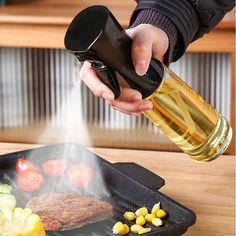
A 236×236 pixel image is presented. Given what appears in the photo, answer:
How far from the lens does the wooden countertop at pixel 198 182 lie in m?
1.59

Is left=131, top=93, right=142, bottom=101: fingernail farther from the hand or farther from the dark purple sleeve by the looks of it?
the dark purple sleeve

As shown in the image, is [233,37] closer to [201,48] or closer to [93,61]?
[201,48]

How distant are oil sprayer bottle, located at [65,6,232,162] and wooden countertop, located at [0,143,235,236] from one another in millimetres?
143

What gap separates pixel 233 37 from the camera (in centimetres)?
287

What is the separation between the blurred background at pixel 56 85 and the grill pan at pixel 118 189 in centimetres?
127

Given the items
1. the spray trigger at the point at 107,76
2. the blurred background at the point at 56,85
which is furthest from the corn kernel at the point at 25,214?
the blurred background at the point at 56,85

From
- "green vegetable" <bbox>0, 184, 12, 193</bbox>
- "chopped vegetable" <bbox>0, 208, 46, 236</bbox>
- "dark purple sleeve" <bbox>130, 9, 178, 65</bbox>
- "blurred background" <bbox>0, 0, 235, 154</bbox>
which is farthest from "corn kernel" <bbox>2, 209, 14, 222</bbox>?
"blurred background" <bbox>0, 0, 235, 154</bbox>

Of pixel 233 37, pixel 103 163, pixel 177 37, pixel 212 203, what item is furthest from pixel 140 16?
pixel 233 37

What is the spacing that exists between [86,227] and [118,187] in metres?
0.18

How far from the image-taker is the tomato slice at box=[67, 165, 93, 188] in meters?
1.71

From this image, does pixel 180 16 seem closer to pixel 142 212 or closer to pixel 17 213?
pixel 142 212

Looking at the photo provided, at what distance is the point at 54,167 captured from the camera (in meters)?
1.75

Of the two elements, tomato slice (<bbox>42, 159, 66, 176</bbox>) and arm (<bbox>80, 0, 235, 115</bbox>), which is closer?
arm (<bbox>80, 0, 235, 115</bbox>)

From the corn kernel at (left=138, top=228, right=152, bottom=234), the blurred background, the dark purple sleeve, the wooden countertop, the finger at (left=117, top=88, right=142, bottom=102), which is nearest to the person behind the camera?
the finger at (left=117, top=88, right=142, bottom=102)
